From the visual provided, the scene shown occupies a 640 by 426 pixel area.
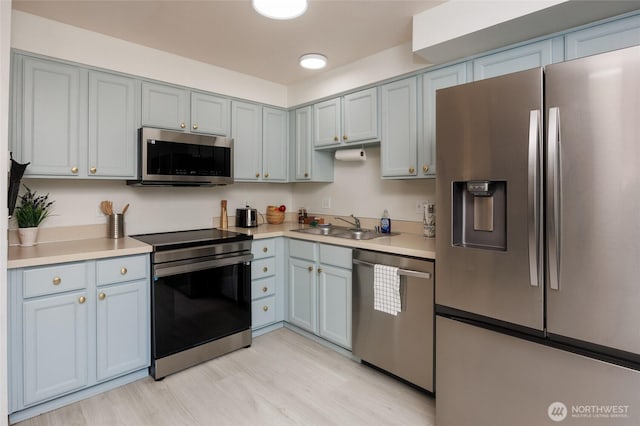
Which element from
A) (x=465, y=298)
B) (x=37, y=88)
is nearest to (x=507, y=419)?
(x=465, y=298)

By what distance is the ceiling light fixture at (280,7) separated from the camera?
5.96 feet

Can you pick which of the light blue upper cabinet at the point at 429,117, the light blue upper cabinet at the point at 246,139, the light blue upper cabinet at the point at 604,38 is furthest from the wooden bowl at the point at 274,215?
the light blue upper cabinet at the point at 604,38

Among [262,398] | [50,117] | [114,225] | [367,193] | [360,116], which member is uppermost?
[360,116]

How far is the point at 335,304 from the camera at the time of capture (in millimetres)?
2652

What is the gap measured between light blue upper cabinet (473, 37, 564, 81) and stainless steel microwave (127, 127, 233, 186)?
2010 millimetres

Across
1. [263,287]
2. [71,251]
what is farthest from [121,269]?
[263,287]

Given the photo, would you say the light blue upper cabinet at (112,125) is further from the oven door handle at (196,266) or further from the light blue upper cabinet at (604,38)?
the light blue upper cabinet at (604,38)

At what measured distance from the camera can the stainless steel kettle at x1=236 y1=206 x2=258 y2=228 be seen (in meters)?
3.31

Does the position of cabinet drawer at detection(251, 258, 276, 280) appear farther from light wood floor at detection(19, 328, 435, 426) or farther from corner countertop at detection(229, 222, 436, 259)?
light wood floor at detection(19, 328, 435, 426)

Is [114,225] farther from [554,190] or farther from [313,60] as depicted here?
[554,190]

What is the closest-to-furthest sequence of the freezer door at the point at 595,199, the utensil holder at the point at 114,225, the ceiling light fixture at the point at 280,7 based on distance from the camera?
the freezer door at the point at 595,199 < the ceiling light fixture at the point at 280,7 < the utensil holder at the point at 114,225

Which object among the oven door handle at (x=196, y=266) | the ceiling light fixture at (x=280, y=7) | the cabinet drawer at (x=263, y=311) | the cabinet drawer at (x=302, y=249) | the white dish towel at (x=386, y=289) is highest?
the ceiling light fixture at (x=280, y=7)

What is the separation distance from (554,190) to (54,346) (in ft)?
8.85

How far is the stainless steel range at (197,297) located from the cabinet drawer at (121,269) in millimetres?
67
